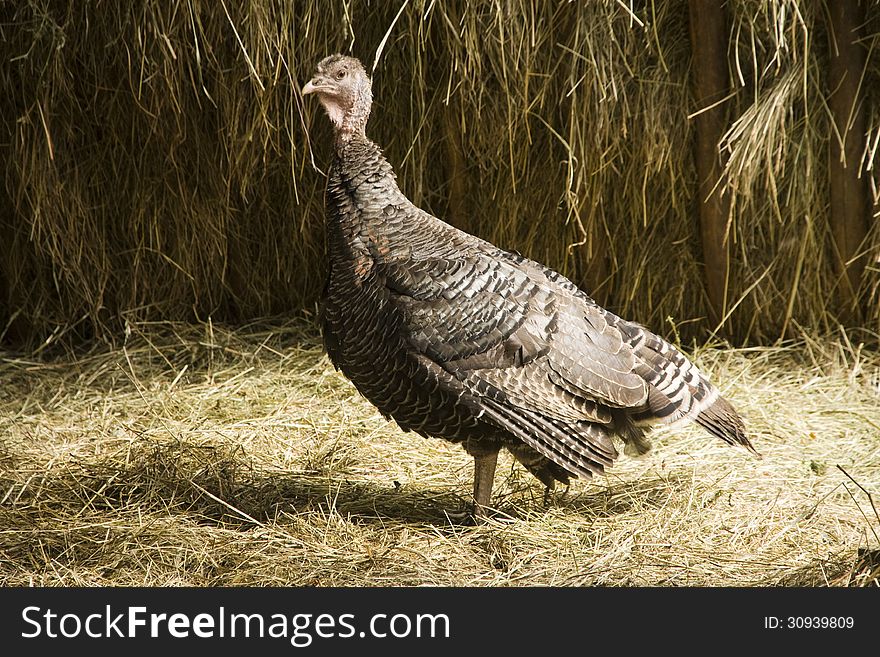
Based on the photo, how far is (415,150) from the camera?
4.52 meters

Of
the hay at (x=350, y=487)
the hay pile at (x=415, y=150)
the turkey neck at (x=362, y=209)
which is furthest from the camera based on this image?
the hay pile at (x=415, y=150)

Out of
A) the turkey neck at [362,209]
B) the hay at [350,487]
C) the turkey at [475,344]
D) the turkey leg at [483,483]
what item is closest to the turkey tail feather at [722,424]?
the turkey at [475,344]

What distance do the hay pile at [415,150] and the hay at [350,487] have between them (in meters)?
0.33

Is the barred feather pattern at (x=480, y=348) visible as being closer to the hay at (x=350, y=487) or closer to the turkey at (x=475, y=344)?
the turkey at (x=475, y=344)

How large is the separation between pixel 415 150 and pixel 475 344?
169 cm

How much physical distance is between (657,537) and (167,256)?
2749 millimetres

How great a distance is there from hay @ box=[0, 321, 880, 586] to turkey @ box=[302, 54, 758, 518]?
0.26 m

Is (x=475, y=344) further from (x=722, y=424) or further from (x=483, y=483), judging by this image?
(x=722, y=424)

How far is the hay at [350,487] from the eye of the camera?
3014mm

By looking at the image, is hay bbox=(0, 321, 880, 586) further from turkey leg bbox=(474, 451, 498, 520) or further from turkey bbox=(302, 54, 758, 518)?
turkey bbox=(302, 54, 758, 518)

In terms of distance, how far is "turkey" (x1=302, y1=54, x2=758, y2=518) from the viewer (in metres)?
3.07

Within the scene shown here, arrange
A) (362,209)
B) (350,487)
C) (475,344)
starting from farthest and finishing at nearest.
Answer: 1. (350,487)
2. (362,209)
3. (475,344)

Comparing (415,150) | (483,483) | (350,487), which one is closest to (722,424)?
(483,483)

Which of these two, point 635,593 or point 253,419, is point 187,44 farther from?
point 635,593
